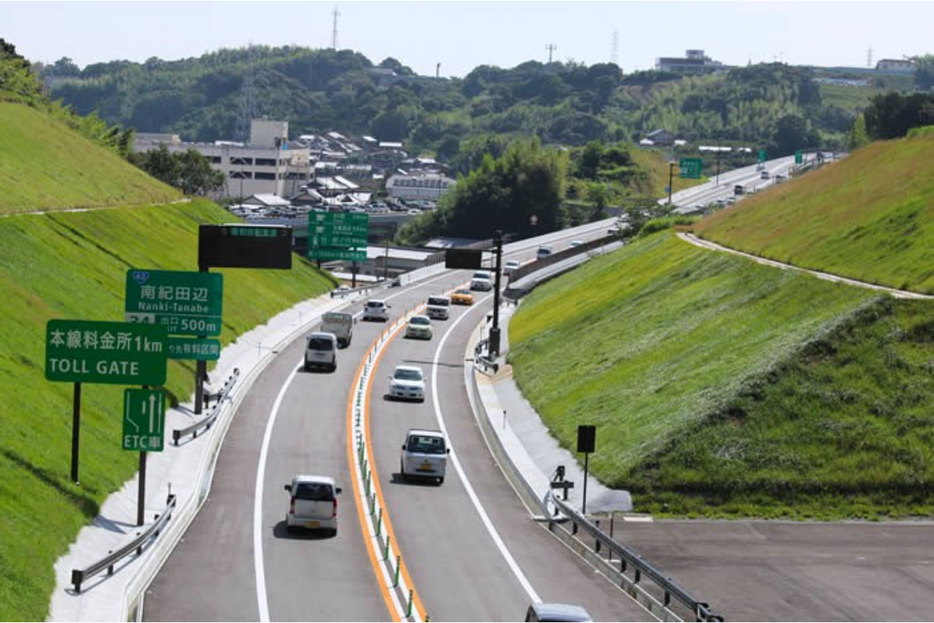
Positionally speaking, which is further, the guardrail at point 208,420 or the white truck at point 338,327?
the white truck at point 338,327

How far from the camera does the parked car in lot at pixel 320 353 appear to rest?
238 feet

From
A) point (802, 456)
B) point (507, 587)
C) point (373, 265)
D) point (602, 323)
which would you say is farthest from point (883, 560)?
point (373, 265)

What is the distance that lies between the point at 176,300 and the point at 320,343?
20.9m

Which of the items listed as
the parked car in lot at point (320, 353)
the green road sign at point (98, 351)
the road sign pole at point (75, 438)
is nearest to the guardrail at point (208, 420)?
the parked car in lot at point (320, 353)

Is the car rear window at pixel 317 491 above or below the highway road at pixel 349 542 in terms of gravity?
above

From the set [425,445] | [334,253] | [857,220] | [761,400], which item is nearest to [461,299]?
[334,253]

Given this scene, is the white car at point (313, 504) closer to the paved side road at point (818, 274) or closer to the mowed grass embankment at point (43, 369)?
the mowed grass embankment at point (43, 369)

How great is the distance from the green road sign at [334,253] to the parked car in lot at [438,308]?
7.44 m

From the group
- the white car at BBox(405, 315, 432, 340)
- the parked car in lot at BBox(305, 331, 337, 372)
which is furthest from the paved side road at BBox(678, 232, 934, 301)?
the parked car in lot at BBox(305, 331, 337, 372)

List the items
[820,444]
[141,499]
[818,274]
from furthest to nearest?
[818,274]
[820,444]
[141,499]

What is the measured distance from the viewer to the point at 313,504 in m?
39.1

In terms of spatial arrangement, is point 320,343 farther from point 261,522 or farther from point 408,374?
point 261,522

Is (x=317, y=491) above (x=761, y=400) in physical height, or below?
below

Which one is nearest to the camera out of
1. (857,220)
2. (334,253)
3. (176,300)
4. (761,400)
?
(761,400)
